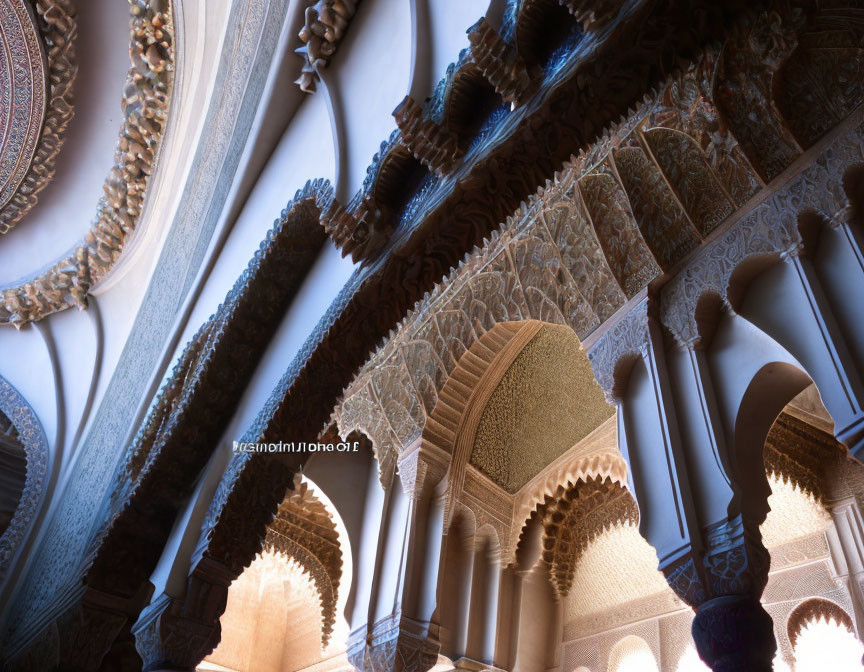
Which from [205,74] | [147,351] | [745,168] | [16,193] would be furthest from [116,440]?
[16,193]

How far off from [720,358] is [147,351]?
3.38m

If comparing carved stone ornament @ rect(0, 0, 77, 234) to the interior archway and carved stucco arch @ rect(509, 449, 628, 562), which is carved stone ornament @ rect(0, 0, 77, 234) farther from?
carved stucco arch @ rect(509, 449, 628, 562)

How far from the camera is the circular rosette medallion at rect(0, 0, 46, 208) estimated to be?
221 inches

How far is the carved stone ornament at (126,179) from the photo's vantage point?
477 centimetres

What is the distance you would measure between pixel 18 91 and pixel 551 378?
17.0 ft

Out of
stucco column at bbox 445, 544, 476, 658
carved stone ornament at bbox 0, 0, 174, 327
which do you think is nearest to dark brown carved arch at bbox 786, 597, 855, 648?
stucco column at bbox 445, 544, 476, 658

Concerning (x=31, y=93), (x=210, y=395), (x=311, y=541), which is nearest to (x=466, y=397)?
(x=210, y=395)

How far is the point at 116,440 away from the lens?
3881mm

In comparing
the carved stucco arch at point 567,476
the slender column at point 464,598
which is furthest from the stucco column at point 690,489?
the slender column at point 464,598

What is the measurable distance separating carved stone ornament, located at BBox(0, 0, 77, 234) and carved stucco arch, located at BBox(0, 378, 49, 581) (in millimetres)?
1716

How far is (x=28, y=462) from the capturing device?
568cm

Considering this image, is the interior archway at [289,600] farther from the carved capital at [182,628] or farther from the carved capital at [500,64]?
the carved capital at [500,64]

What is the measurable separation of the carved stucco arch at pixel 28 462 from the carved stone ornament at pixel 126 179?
31.0 inches

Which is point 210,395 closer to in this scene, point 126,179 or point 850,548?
point 850,548
